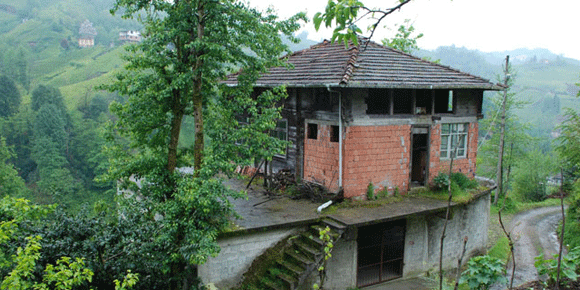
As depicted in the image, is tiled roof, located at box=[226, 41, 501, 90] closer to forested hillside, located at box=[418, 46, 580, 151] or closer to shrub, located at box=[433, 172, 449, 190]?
shrub, located at box=[433, 172, 449, 190]

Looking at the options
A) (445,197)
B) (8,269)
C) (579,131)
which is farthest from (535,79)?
(8,269)

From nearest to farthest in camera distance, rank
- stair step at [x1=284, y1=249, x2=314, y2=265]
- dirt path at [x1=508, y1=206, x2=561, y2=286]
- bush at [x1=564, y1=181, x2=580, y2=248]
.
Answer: stair step at [x1=284, y1=249, x2=314, y2=265], dirt path at [x1=508, y1=206, x2=561, y2=286], bush at [x1=564, y1=181, x2=580, y2=248]

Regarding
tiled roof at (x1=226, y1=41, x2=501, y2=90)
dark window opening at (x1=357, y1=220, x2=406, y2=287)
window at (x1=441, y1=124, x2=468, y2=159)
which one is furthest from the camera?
window at (x1=441, y1=124, x2=468, y2=159)

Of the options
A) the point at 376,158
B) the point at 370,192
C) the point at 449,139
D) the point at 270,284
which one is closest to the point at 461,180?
the point at 449,139

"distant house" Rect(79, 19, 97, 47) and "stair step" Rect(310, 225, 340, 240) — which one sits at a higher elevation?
"distant house" Rect(79, 19, 97, 47)

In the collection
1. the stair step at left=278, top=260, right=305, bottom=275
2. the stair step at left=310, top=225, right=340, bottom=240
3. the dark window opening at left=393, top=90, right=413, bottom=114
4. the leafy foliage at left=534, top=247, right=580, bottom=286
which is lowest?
the stair step at left=278, top=260, right=305, bottom=275

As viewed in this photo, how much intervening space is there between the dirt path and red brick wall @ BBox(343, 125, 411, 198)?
3632 mm

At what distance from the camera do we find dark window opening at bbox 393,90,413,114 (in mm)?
12844

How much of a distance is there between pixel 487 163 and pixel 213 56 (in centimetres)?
2852

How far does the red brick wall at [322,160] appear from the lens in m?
12.2

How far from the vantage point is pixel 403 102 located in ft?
42.7

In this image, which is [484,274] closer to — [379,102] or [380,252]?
[380,252]

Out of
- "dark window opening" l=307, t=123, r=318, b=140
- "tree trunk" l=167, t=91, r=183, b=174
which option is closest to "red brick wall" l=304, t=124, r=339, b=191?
"dark window opening" l=307, t=123, r=318, b=140

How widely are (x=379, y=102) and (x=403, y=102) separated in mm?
978
